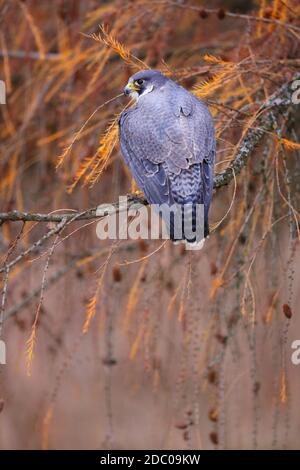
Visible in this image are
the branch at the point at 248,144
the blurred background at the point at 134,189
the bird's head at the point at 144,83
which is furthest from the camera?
the bird's head at the point at 144,83

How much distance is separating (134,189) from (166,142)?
0.27 metres

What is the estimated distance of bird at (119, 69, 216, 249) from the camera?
8.59ft

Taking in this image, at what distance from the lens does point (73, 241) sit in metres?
3.67

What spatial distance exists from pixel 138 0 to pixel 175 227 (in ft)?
3.76

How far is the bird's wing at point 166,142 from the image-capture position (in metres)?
2.64

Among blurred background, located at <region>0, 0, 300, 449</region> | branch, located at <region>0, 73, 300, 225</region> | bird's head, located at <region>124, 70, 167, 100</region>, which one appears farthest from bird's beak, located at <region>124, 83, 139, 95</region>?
branch, located at <region>0, 73, 300, 225</region>

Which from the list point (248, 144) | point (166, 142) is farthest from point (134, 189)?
point (248, 144)

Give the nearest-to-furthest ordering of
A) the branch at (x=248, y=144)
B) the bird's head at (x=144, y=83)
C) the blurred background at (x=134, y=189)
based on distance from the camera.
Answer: the branch at (x=248, y=144) < the blurred background at (x=134, y=189) < the bird's head at (x=144, y=83)

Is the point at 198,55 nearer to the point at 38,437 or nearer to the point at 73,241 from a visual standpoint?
the point at 73,241

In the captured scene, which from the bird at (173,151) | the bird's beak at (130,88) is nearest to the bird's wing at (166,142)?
the bird at (173,151)

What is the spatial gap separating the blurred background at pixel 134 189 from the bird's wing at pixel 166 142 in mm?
63

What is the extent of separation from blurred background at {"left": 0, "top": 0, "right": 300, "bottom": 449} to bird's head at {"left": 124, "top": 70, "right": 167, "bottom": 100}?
8cm

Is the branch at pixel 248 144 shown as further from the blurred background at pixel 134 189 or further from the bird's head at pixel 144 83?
the bird's head at pixel 144 83
